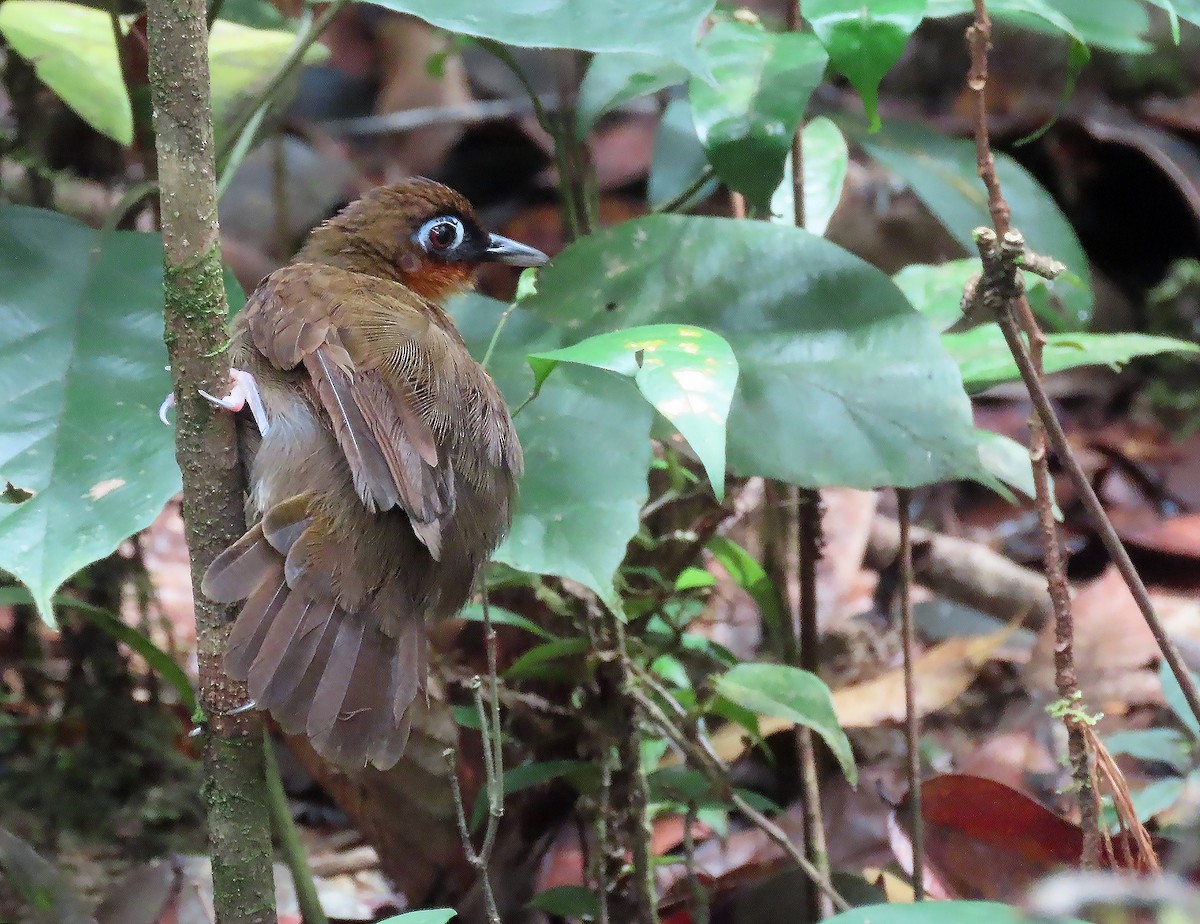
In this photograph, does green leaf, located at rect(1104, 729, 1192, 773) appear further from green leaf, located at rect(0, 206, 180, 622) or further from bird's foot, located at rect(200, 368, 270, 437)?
green leaf, located at rect(0, 206, 180, 622)

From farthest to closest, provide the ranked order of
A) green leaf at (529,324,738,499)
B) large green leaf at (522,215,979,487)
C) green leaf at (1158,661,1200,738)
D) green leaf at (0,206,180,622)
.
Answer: green leaf at (1158,661,1200,738) → large green leaf at (522,215,979,487) → green leaf at (0,206,180,622) → green leaf at (529,324,738,499)

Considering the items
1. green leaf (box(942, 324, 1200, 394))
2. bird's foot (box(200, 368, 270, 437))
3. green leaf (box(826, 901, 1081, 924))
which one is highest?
green leaf (box(942, 324, 1200, 394))

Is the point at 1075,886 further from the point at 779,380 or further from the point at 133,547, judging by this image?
the point at 133,547

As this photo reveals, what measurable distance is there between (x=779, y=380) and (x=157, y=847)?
6.29 ft

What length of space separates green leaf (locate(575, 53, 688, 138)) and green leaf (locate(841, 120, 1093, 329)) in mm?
606

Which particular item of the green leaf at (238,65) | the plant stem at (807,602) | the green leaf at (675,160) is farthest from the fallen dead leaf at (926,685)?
the green leaf at (238,65)

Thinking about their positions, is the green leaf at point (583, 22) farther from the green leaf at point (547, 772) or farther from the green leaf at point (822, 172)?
the green leaf at point (547, 772)

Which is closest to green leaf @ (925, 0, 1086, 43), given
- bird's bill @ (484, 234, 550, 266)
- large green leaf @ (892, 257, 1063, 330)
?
large green leaf @ (892, 257, 1063, 330)

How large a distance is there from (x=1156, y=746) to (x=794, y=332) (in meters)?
1.13

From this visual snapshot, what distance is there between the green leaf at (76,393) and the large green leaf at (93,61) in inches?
16.8

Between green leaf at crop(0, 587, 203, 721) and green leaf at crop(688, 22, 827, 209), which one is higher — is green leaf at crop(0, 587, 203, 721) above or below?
below

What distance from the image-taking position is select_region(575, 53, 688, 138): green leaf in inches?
95.8

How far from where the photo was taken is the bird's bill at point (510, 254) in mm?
2527

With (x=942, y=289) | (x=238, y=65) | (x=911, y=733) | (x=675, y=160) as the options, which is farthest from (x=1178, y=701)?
(x=238, y=65)
